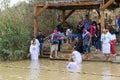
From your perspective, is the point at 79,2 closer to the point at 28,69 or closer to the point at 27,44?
the point at 27,44

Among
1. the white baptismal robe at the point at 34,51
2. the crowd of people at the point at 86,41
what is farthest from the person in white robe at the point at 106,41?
the white baptismal robe at the point at 34,51

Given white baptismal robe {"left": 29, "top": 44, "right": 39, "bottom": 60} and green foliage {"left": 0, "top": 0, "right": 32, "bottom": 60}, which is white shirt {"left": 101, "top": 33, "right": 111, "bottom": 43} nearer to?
white baptismal robe {"left": 29, "top": 44, "right": 39, "bottom": 60}

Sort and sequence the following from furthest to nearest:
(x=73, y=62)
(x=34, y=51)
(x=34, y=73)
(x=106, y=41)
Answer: (x=34, y=51), (x=106, y=41), (x=73, y=62), (x=34, y=73)

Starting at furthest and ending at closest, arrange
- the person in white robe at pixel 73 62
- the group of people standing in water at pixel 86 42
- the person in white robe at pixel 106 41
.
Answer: the group of people standing in water at pixel 86 42 → the person in white robe at pixel 106 41 → the person in white robe at pixel 73 62

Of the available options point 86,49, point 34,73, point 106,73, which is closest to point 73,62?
point 106,73

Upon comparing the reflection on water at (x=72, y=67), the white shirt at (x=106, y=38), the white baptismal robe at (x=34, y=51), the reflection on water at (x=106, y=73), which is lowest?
the reflection on water at (x=106, y=73)

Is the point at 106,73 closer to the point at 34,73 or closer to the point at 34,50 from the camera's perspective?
the point at 34,73

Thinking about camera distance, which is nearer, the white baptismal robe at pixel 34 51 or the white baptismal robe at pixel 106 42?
the white baptismal robe at pixel 106 42

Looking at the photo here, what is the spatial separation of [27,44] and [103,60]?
481 centimetres

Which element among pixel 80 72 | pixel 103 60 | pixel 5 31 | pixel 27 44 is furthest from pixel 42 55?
pixel 80 72

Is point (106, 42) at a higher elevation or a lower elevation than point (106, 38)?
lower

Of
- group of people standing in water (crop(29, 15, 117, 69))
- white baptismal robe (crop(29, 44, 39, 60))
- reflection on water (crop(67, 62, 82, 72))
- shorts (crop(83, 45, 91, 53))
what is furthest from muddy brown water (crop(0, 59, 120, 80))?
white baptismal robe (crop(29, 44, 39, 60))

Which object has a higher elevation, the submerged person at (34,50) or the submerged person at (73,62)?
the submerged person at (34,50)

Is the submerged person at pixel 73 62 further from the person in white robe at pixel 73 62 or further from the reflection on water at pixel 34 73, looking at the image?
the reflection on water at pixel 34 73
